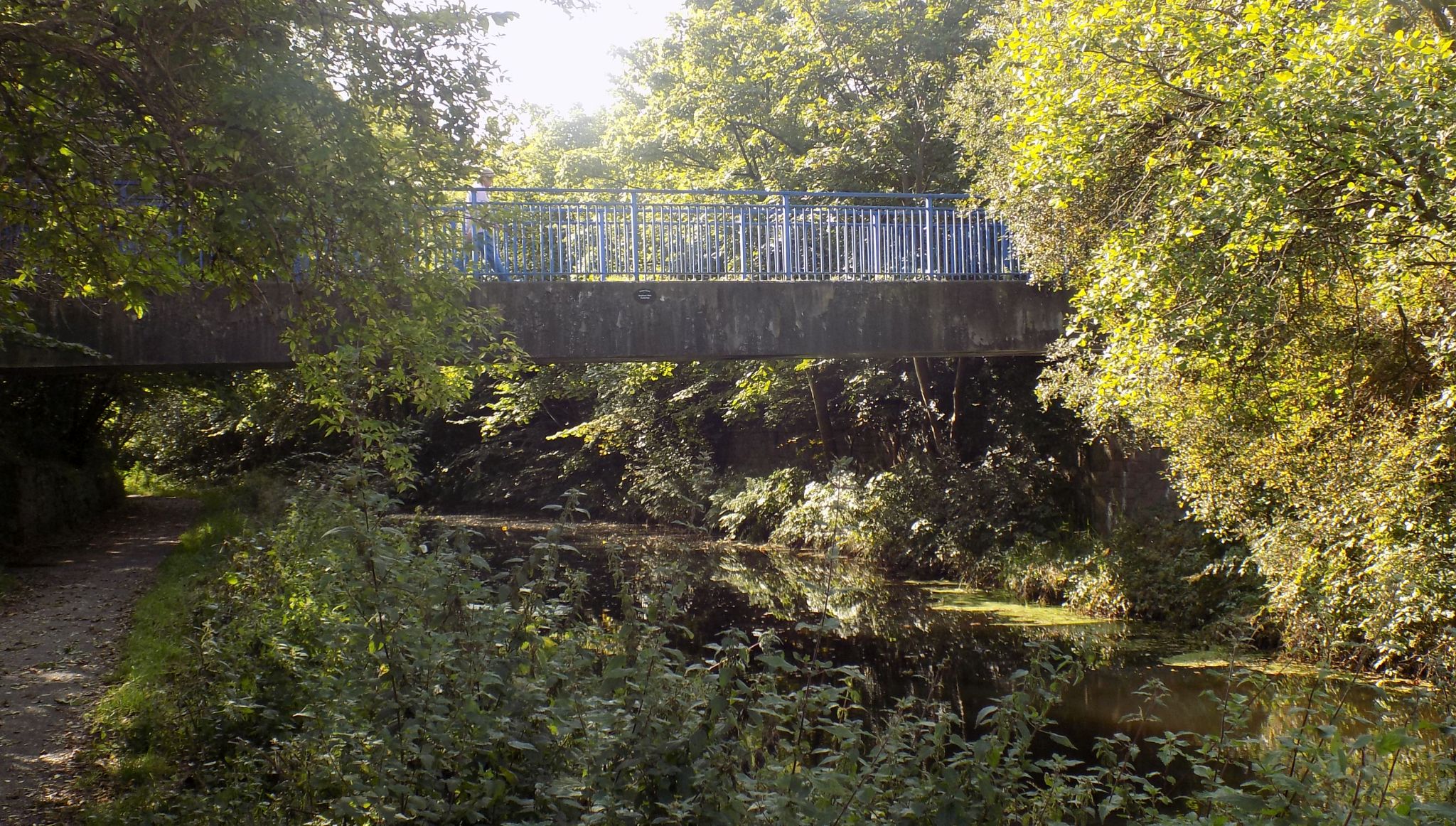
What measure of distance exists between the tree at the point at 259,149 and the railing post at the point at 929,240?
8826mm

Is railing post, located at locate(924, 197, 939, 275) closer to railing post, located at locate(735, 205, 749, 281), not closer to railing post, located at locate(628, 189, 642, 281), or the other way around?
railing post, located at locate(735, 205, 749, 281)

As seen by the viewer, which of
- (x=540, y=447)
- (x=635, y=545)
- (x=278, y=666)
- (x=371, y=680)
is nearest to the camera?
(x=371, y=680)

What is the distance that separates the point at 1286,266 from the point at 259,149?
691 centimetres

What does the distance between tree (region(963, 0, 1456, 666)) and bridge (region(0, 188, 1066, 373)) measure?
296 centimetres

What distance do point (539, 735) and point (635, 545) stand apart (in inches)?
699

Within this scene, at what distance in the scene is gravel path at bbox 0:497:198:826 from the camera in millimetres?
5996

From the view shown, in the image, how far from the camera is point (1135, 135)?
33.8 ft

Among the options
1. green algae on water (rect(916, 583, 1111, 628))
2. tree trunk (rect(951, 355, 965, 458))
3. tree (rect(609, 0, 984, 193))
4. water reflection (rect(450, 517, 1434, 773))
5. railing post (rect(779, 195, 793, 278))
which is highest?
tree (rect(609, 0, 984, 193))

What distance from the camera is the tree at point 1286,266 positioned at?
7.44 meters

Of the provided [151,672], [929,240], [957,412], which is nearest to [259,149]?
[151,672]

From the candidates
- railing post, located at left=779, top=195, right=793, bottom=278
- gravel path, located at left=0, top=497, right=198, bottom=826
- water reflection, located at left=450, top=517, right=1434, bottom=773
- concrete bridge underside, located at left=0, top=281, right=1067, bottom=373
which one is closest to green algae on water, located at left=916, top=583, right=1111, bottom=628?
water reflection, located at left=450, top=517, right=1434, bottom=773

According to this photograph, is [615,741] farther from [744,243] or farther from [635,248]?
[744,243]

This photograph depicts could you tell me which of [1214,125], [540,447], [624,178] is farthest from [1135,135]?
[540,447]

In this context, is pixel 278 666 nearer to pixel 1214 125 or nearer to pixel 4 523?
pixel 1214 125
